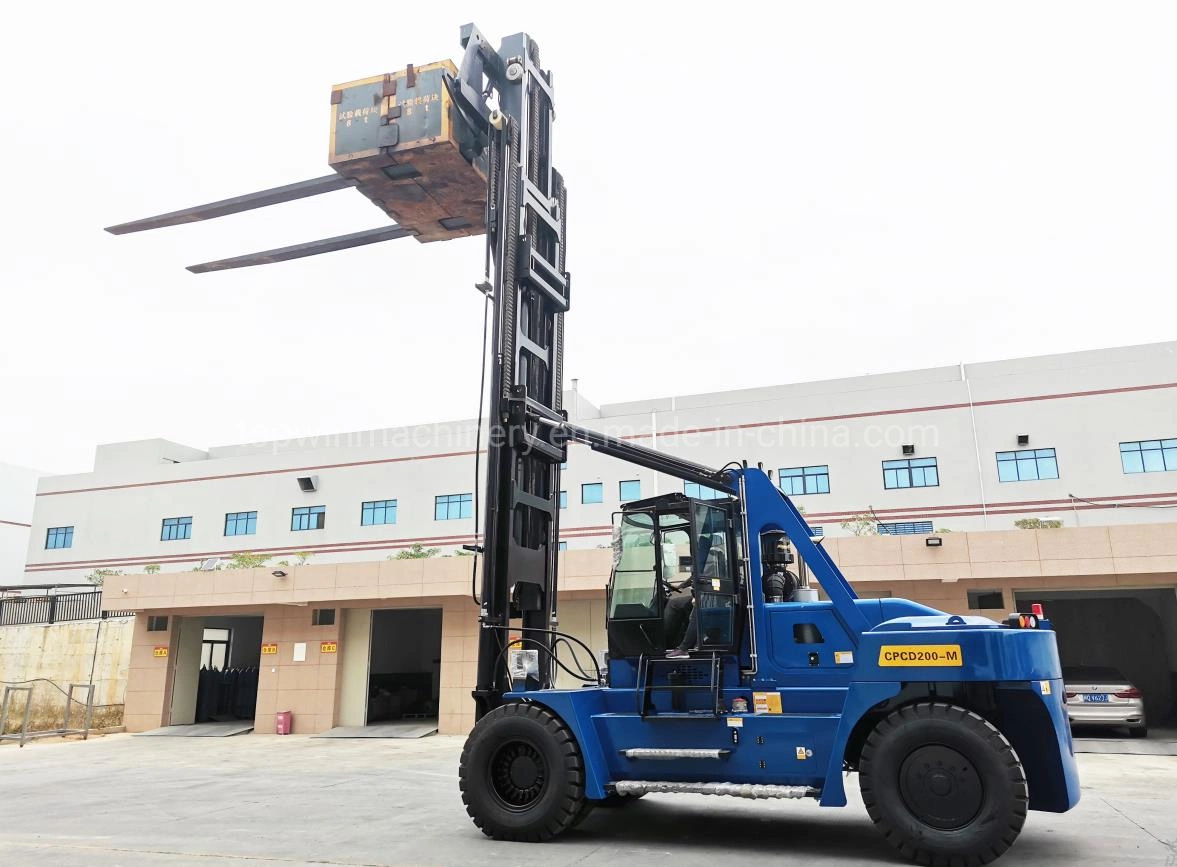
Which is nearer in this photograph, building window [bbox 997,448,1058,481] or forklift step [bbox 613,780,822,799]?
forklift step [bbox 613,780,822,799]

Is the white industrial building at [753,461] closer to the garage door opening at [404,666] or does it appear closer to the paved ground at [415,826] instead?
the garage door opening at [404,666]

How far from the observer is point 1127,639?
2339 centimetres

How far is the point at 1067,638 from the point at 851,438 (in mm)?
8947

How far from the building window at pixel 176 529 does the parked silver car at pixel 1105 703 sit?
Result: 35.8m

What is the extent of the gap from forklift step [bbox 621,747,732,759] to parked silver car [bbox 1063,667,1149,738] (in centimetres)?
1128

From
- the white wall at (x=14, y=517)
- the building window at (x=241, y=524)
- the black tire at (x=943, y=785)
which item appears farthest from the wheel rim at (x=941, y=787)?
the white wall at (x=14, y=517)

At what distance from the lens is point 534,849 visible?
22.4ft

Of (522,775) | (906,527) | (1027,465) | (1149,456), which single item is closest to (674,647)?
(522,775)

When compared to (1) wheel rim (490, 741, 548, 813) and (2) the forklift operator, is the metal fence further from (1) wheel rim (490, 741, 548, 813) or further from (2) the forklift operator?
(2) the forklift operator

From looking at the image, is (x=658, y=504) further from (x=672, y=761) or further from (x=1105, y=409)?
(x=1105, y=409)

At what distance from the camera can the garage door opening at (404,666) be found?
23875mm

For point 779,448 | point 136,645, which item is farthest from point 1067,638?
point 136,645

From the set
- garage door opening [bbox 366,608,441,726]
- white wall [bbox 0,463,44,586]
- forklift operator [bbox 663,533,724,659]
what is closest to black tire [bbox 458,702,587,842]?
forklift operator [bbox 663,533,724,659]

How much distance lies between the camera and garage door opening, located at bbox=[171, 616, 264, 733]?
75.5ft
